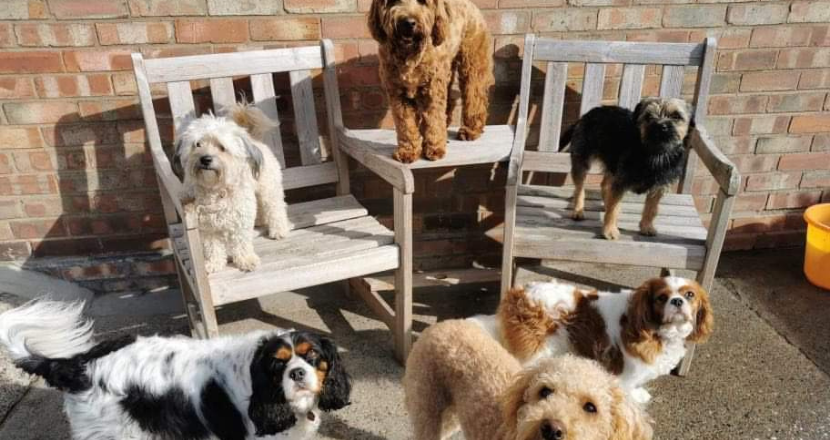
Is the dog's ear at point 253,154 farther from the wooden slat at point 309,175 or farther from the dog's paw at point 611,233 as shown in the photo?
the dog's paw at point 611,233

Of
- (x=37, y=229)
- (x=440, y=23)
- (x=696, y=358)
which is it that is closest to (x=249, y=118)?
(x=440, y=23)

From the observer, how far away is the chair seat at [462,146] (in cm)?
285

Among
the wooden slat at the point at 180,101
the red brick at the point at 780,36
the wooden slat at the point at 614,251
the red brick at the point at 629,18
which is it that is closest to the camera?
the wooden slat at the point at 614,251

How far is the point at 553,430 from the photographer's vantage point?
5.14ft

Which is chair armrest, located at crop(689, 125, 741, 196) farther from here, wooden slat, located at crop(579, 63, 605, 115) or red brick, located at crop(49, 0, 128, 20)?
red brick, located at crop(49, 0, 128, 20)

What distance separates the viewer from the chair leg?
273 centimetres

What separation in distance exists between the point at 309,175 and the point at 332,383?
148 centimetres

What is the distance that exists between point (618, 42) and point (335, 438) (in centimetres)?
257

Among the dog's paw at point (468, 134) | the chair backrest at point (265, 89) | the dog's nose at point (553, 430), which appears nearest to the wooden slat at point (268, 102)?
the chair backrest at point (265, 89)

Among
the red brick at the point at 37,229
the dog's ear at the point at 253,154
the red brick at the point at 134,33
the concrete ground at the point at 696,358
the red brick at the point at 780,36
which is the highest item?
the red brick at the point at 134,33

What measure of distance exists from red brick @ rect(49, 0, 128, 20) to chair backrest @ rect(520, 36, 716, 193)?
2.21 m

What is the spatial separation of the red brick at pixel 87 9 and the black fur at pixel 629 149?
2526 mm

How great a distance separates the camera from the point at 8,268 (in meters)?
3.49

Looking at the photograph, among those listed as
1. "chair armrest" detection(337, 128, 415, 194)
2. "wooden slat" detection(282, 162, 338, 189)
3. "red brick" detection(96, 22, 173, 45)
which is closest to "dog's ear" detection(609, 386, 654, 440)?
"chair armrest" detection(337, 128, 415, 194)
